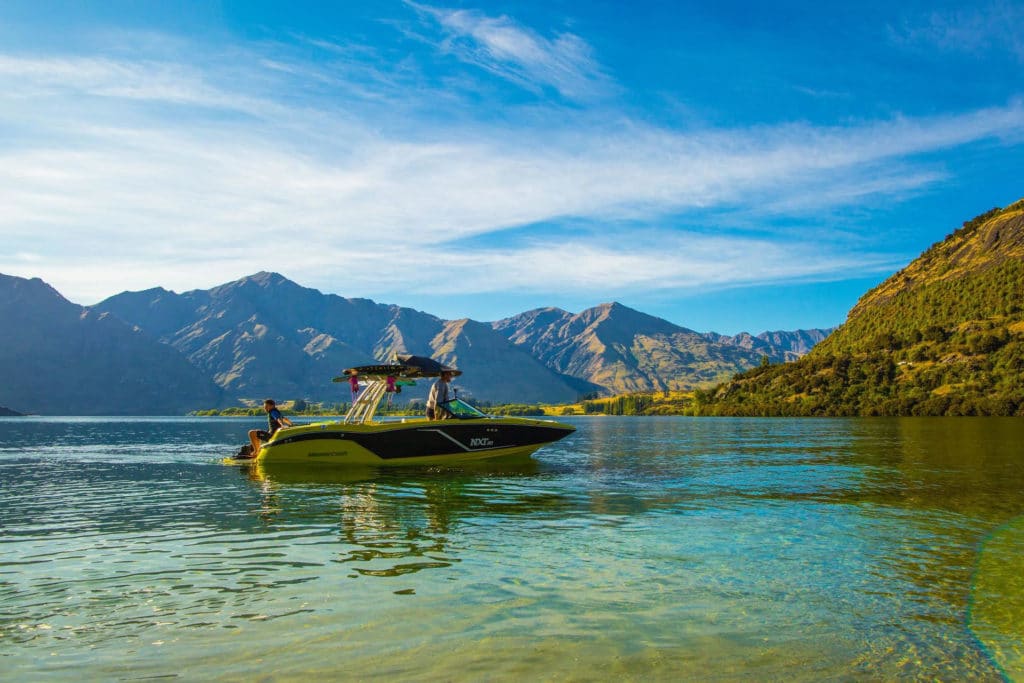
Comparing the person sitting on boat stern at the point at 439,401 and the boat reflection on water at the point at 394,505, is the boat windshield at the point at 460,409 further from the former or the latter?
the boat reflection on water at the point at 394,505

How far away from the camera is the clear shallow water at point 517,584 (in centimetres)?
927

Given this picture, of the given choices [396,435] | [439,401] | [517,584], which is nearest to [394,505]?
[517,584]

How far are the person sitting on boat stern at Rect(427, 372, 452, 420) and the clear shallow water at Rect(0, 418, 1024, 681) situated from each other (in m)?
10.3

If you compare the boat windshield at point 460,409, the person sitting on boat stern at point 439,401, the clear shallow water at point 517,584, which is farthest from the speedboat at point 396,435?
the clear shallow water at point 517,584

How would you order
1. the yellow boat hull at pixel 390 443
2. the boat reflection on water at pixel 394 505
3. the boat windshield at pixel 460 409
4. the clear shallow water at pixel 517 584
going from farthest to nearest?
1. the boat windshield at pixel 460 409
2. the yellow boat hull at pixel 390 443
3. the boat reflection on water at pixel 394 505
4. the clear shallow water at pixel 517 584

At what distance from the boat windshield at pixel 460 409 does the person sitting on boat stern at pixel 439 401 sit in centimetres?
26

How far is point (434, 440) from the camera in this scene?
37.2 m

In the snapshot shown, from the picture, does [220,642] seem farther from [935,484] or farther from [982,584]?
[935,484]

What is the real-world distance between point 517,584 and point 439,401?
83.0ft

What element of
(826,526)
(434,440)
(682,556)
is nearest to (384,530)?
Answer: (682,556)

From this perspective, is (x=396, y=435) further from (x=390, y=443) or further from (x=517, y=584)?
(x=517, y=584)

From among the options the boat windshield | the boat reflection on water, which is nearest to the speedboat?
the boat windshield

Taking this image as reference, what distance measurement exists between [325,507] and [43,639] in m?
13.7

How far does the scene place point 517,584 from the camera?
1312 centimetres
